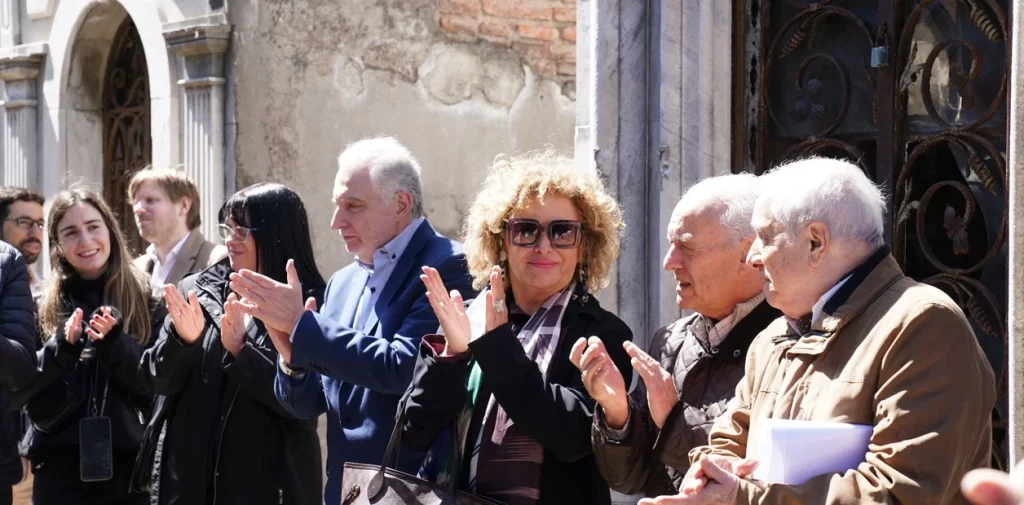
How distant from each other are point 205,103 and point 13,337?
294cm

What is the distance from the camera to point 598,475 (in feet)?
11.0

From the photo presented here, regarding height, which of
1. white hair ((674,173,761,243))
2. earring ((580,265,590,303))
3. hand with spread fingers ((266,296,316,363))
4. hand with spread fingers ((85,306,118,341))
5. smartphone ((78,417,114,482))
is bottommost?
smartphone ((78,417,114,482))

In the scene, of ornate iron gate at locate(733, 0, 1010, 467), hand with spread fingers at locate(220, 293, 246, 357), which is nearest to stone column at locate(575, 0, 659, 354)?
ornate iron gate at locate(733, 0, 1010, 467)

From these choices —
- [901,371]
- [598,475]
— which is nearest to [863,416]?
[901,371]

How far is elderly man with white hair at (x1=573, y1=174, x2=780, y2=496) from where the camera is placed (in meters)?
3.13

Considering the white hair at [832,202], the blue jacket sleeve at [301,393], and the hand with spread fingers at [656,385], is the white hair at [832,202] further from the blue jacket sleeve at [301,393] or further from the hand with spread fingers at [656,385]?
the blue jacket sleeve at [301,393]

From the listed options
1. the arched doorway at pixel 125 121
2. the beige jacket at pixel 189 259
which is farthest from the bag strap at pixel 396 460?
the arched doorway at pixel 125 121

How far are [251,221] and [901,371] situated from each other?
2.76 meters

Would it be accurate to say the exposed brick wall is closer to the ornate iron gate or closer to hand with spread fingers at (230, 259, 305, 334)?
the ornate iron gate

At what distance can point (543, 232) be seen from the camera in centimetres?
348

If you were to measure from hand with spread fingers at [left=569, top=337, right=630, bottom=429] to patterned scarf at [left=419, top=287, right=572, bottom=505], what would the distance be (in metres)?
0.20

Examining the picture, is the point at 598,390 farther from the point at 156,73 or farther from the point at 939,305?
the point at 156,73

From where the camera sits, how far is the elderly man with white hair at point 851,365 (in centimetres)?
246

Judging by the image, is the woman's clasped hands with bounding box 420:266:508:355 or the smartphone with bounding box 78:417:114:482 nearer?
the woman's clasped hands with bounding box 420:266:508:355
